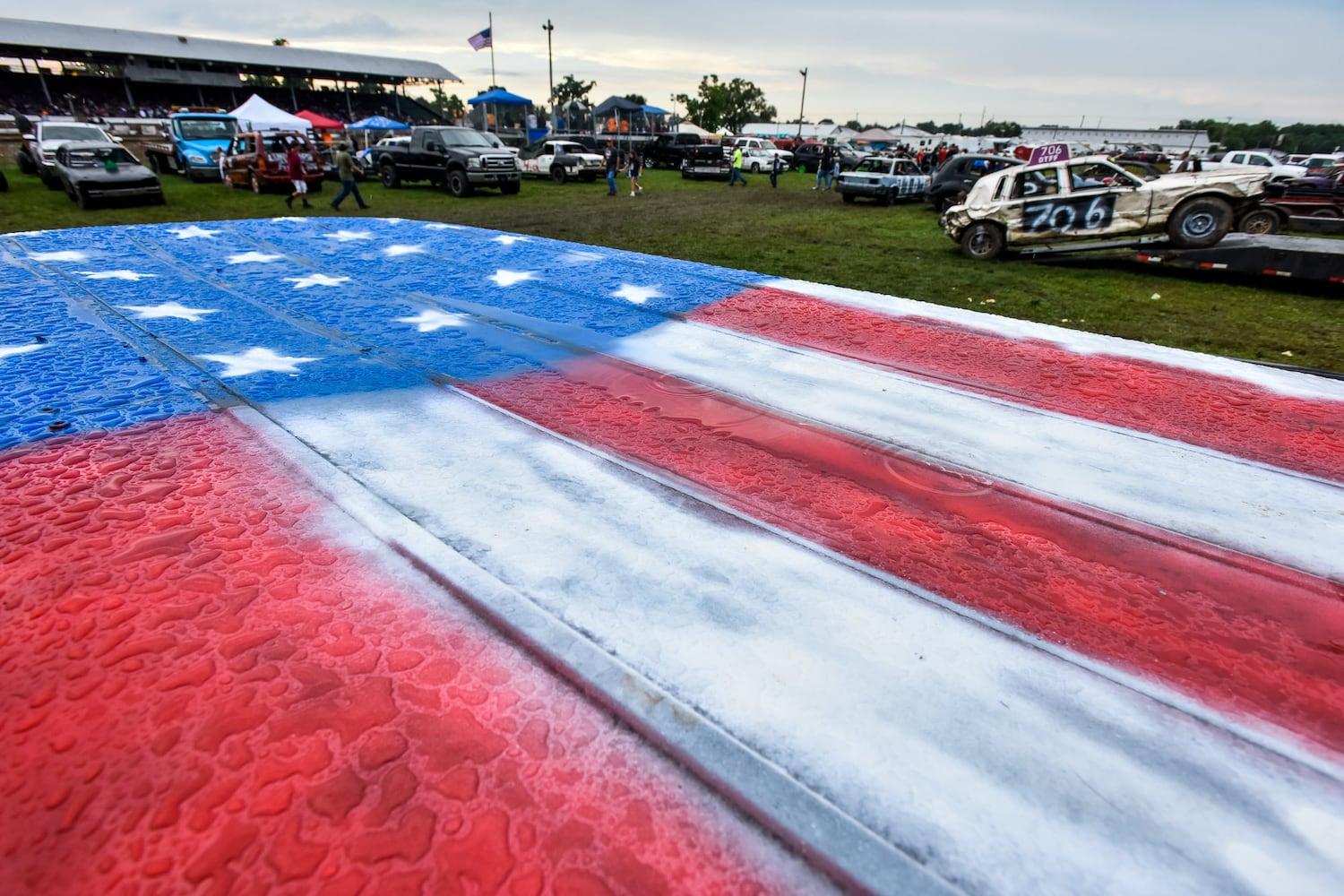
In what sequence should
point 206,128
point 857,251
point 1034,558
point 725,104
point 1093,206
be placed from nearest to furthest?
point 1034,558 → point 1093,206 → point 857,251 → point 206,128 → point 725,104

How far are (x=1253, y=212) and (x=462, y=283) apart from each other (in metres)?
13.5

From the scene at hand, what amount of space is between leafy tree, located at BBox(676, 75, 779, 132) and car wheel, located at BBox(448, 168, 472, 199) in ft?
165

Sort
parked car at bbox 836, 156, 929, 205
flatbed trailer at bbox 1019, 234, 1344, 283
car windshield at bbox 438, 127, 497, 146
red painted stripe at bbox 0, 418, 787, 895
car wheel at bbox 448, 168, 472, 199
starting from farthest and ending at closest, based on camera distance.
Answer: parked car at bbox 836, 156, 929, 205 < car windshield at bbox 438, 127, 497, 146 < car wheel at bbox 448, 168, 472, 199 < flatbed trailer at bbox 1019, 234, 1344, 283 < red painted stripe at bbox 0, 418, 787, 895

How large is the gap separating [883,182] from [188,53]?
4658cm

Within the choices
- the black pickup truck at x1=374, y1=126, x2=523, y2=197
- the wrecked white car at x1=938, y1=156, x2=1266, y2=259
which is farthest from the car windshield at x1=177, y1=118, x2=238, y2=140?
the wrecked white car at x1=938, y1=156, x2=1266, y2=259

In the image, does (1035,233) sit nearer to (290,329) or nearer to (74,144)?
(290,329)

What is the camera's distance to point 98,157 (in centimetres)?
1548

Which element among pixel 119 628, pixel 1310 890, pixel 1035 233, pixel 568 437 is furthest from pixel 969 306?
pixel 119 628

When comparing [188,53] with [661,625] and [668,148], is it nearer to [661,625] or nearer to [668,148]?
[668,148]

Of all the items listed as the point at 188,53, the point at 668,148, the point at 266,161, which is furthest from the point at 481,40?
the point at 188,53

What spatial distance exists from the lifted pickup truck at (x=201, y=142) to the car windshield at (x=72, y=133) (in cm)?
334

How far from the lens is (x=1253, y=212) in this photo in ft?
38.8

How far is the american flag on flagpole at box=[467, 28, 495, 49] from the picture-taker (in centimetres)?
3144

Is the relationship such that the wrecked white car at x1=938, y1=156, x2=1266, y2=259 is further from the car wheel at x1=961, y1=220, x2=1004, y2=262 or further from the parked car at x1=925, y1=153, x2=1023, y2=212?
the parked car at x1=925, y1=153, x2=1023, y2=212
